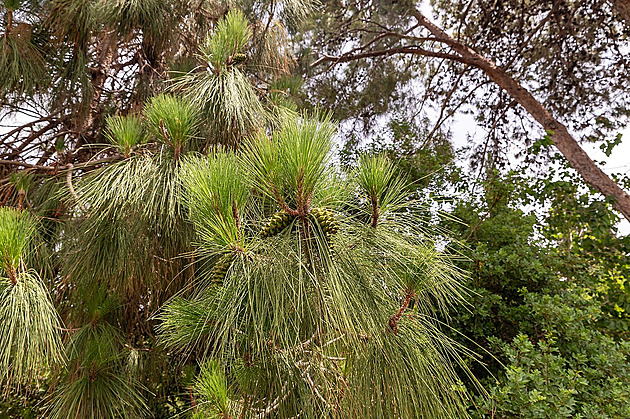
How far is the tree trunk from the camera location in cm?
251

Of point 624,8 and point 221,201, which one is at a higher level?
point 624,8

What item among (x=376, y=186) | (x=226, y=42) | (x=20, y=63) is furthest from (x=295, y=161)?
(x=20, y=63)

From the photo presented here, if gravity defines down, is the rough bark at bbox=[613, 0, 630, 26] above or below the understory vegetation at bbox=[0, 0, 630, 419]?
above

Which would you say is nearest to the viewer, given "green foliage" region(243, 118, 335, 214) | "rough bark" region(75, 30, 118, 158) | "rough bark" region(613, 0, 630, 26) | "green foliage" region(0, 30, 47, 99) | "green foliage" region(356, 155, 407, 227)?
"green foliage" region(243, 118, 335, 214)

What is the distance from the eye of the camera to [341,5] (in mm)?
3244

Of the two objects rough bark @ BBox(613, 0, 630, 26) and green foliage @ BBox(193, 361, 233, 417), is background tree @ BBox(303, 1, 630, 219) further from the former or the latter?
green foliage @ BBox(193, 361, 233, 417)

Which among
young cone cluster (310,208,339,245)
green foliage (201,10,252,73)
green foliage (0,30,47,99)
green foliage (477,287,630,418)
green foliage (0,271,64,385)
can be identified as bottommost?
green foliage (0,271,64,385)

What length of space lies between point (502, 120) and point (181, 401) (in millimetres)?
2908

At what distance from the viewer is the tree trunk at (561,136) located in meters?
2.51

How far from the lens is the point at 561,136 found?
2732 mm

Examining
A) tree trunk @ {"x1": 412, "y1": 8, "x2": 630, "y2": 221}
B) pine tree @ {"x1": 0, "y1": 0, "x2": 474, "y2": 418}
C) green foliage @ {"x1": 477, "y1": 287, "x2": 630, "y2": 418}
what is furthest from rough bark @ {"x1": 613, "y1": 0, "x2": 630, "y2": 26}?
pine tree @ {"x1": 0, "y1": 0, "x2": 474, "y2": 418}

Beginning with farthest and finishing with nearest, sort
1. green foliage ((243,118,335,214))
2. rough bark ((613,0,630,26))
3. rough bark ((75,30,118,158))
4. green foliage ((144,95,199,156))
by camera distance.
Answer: rough bark ((613,0,630,26))
rough bark ((75,30,118,158))
green foliage ((144,95,199,156))
green foliage ((243,118,335,214))

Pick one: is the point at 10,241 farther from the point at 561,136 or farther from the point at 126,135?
the point at 561,136

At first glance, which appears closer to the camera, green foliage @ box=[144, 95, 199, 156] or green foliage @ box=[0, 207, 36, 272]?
green foliage @ box=[0, 207, 36, 272]
